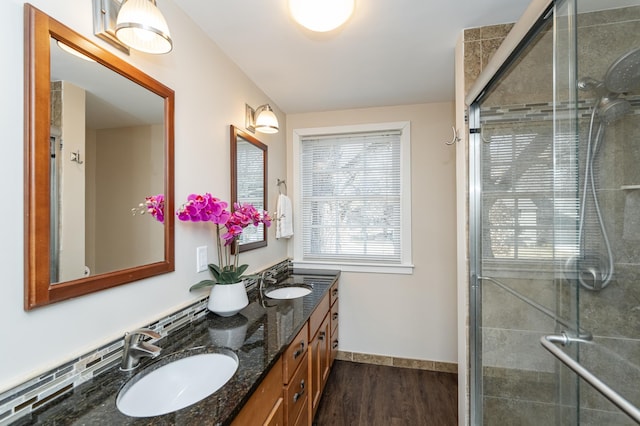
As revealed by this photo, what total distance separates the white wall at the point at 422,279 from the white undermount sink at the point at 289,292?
29.7 inches

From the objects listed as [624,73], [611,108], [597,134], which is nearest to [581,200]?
[597,134]

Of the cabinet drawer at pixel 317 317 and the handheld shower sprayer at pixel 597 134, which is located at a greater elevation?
the handheld shower sprayer at pixel 597 134

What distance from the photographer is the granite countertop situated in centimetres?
74

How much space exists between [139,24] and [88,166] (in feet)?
1.68

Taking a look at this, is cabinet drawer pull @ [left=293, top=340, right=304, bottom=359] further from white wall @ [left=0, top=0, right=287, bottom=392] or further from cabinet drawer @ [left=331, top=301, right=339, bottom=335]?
cabinet drawer @ [left=331, top=301, right=339, bottom=335]

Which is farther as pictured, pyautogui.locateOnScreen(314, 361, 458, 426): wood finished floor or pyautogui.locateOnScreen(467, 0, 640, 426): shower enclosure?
pyautogui.locateOnScreen(314, 361, 458, 426): wood finished floor

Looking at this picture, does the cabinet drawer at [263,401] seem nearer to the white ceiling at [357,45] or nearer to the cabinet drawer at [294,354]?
the cabinet drawer at [294,354]

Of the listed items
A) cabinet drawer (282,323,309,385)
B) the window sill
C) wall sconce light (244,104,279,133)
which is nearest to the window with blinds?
the window sill

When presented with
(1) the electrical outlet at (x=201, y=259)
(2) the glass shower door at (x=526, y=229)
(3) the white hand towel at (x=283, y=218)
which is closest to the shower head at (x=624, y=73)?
(2) the glass shower door at (x=526, y=229)

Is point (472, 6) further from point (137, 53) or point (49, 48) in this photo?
point (49, 48)

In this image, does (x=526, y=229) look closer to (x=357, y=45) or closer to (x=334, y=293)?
(x=357, y=45)

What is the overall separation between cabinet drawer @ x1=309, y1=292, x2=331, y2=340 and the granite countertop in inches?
3.7

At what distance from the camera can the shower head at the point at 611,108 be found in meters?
1.17

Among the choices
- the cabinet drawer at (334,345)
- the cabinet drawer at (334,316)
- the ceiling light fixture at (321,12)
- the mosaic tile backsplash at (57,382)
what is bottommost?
the cabinet drawer at (334,345)
